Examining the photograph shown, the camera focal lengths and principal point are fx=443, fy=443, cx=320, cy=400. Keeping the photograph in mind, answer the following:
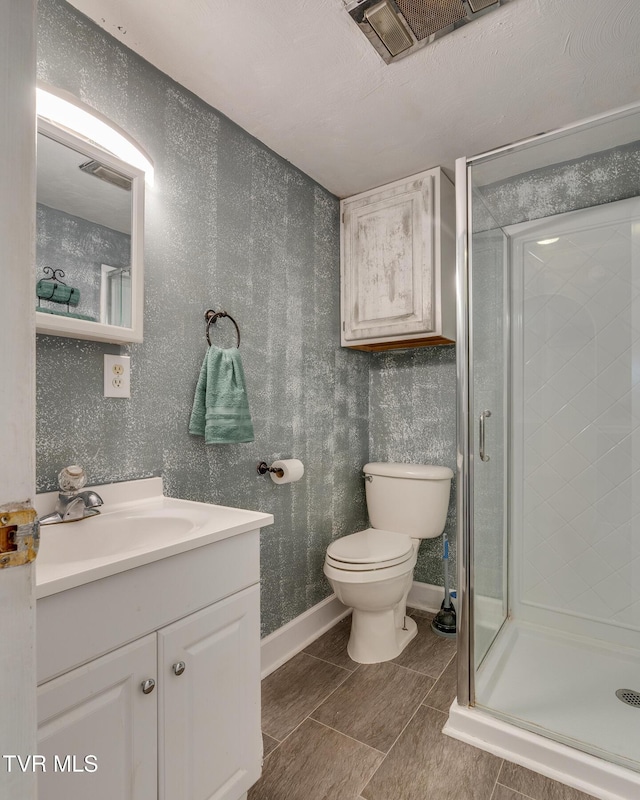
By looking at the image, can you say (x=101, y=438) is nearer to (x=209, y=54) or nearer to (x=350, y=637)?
(x=209, y=54)

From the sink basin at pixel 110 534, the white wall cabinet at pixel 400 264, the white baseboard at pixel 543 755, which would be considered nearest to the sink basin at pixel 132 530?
the sink basin at pixel 110 534

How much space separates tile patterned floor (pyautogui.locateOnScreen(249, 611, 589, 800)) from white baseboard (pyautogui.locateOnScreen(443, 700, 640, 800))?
3 cm

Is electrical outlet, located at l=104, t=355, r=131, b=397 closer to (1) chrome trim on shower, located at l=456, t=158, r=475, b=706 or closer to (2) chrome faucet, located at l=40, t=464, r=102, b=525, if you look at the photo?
(2) chrome faucet, located at l=40, t=464, r=102, b=525

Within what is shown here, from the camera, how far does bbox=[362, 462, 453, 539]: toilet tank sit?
2.20 metres

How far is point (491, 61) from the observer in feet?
4.88

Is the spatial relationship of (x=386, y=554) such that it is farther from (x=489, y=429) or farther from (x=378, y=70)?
(x=378, y=70)

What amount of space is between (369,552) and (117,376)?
1.26 m

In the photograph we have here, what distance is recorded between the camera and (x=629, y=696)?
161 cm

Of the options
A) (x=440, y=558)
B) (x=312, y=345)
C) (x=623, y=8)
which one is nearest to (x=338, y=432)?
(x=312, y=345)

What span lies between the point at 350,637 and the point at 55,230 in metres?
2.00

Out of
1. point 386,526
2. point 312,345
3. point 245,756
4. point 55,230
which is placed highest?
point 55,230

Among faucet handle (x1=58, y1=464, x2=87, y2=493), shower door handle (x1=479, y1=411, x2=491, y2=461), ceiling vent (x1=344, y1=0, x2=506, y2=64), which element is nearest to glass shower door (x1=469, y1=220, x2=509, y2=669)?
shower door handle (x1=479, y1=411, x2=491, y2=461)

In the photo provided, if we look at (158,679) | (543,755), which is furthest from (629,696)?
(158,679)

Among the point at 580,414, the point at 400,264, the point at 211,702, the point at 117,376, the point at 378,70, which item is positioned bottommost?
the point at 211,702
